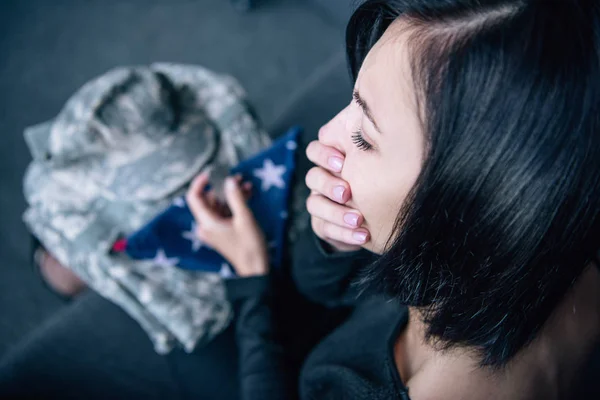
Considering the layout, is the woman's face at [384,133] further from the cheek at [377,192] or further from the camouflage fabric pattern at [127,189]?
the camouflage fabric pattern at [127,189]

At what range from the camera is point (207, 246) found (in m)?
0.95

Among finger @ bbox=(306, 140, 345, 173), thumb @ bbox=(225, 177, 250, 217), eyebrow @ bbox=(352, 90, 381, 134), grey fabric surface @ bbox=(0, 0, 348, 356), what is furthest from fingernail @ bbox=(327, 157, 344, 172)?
grey fabric surface @ bbox=(0, 0, 348, 356)

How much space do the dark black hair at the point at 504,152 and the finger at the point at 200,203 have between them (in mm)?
442

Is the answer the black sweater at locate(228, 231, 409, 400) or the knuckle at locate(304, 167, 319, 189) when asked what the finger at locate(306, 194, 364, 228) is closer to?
the knuckle at locate(304, 167, 319, 189)

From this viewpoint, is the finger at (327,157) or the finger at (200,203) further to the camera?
the finger at (200,203)

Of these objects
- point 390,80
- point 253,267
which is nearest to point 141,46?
point 253,267

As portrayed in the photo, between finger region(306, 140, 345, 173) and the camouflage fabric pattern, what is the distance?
0.39 metres

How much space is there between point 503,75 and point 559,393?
49cm

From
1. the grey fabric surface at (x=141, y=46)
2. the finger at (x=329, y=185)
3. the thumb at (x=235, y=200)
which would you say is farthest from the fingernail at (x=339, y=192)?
the grey fabric surface at (x=141, y=46)

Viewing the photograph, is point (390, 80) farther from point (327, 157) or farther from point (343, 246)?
point (343, 246)

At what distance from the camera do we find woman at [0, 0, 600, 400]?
401 millimetres

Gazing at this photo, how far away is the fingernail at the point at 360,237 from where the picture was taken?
0.64 metres

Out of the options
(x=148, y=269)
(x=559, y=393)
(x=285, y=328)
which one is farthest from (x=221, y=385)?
(x=559, y=393)

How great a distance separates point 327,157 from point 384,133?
0.52ft
